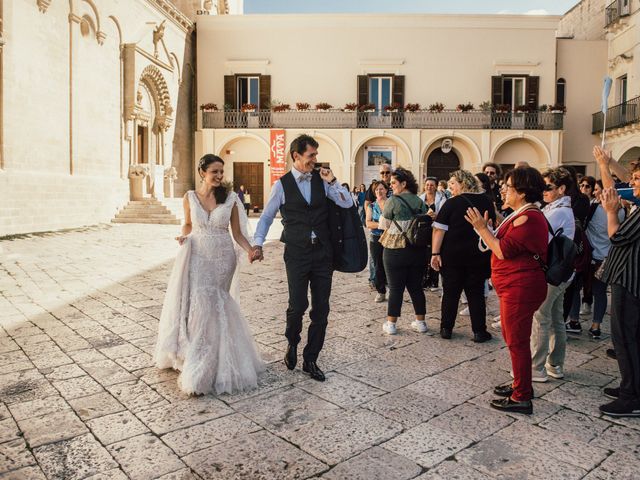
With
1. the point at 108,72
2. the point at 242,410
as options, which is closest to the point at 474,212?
the point at 242,410

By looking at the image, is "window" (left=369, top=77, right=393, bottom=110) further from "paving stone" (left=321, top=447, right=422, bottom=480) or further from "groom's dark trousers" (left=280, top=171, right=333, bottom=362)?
"paving stone" (left=321, top=447, right=422, bottom=480)

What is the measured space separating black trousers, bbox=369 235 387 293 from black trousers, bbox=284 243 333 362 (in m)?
3.01

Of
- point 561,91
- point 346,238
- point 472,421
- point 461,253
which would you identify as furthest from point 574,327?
point 561,91

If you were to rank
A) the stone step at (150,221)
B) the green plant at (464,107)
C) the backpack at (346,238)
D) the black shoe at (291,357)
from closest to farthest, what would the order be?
the backpack at (346,238), the black shoe at (291,357), the stone step at (150,221), the green plant at (464,107)

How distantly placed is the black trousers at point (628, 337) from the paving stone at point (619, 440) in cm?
27

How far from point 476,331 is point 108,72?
16.0m

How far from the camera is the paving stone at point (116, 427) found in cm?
310

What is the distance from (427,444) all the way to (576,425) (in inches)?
39.7

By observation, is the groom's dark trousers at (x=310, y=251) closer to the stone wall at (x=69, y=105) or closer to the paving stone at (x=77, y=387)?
the paving stone at (x=77, y=387)

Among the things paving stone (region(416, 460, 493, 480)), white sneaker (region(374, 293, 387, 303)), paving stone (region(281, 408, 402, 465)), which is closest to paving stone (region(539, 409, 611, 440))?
paving stone (region(416, 460, 493, 480))

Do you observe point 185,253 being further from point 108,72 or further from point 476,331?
point 108,72

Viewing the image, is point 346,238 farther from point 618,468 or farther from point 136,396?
point 618,468

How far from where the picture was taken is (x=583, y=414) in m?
3.46

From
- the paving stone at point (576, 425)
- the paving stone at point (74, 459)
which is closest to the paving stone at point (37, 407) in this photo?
the paving stone at point (74, 459)
